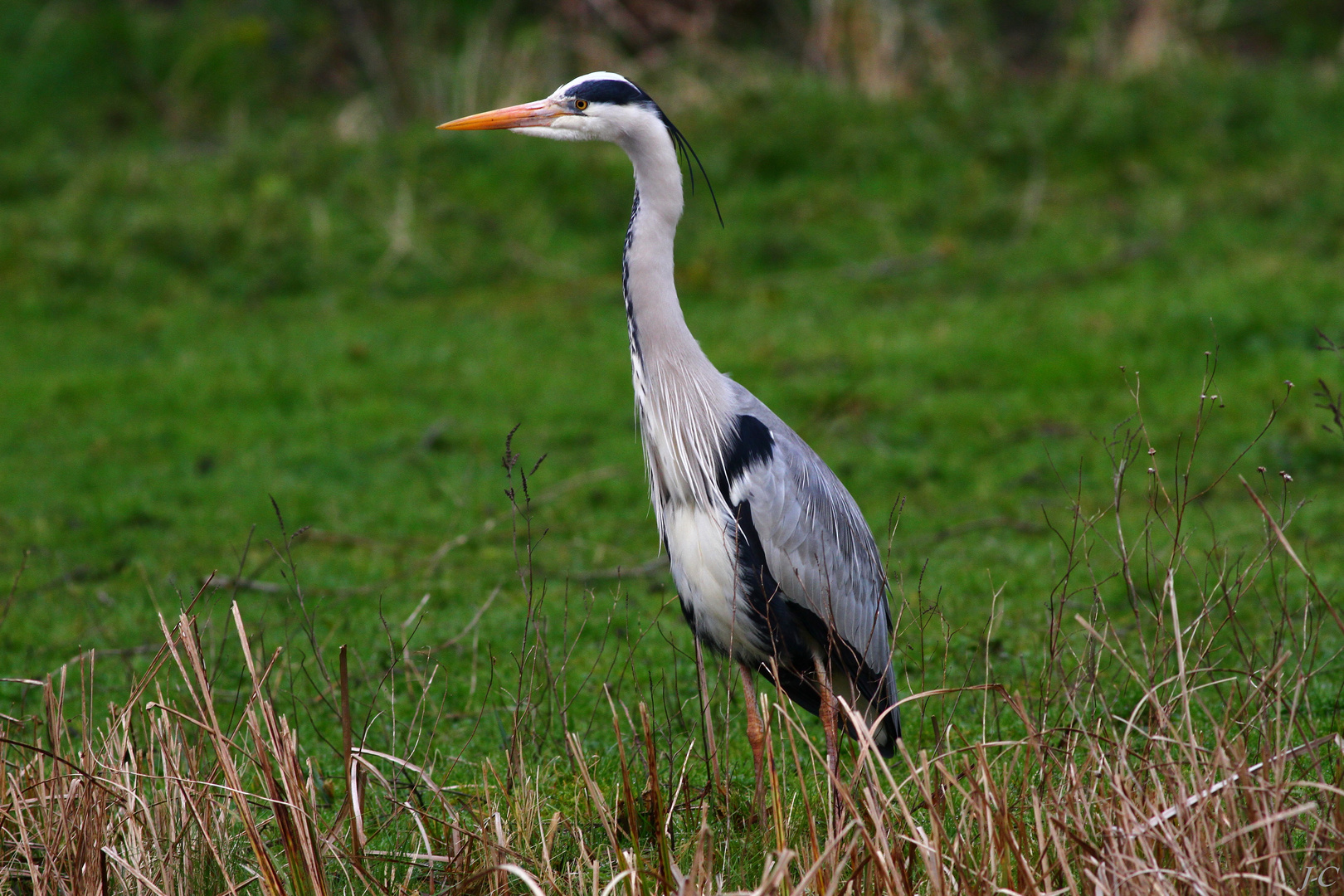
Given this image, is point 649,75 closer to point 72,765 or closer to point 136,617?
point 136,617

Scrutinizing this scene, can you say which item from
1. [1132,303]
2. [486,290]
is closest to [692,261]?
[486,290]

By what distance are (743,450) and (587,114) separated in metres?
1.09

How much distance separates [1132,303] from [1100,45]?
552 cm

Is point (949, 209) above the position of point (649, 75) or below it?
below

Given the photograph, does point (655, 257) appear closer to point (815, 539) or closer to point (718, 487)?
point (718, 487)

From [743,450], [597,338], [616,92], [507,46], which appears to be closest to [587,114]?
[616,92]

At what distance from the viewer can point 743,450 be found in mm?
3979

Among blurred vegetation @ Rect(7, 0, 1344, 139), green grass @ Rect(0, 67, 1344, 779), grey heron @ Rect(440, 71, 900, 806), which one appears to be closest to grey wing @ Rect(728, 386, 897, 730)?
grey heron @ Rect(440, 71, 900, 806)

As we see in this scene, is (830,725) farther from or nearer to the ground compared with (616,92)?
nearer to the ground

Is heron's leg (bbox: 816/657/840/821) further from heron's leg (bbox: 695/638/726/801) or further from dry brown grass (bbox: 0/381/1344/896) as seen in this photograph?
heron's leg (bbox: 695/638/726/801)

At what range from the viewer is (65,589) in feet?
19.8

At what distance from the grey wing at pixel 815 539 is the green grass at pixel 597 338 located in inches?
8.5

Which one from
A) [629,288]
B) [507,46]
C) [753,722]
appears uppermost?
[507,46]

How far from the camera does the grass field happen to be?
5.82 metres
